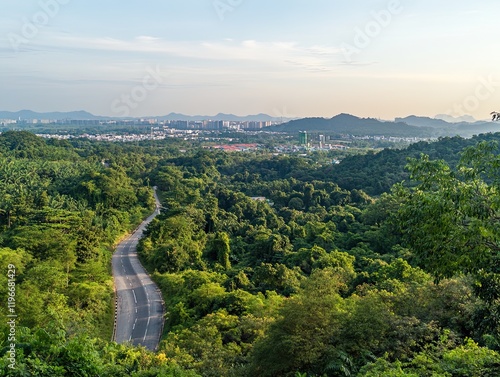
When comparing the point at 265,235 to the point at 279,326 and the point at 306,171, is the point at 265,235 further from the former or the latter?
the point at 306,171

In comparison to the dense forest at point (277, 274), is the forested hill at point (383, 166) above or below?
above

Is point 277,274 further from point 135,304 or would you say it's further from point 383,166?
point 383,166

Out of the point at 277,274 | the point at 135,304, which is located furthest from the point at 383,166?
the point at 135,304

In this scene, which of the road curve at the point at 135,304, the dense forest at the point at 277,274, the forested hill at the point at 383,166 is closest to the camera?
the dense forest at the point at 277,274

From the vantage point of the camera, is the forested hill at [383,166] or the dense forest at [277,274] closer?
the dense forest at [277,274]

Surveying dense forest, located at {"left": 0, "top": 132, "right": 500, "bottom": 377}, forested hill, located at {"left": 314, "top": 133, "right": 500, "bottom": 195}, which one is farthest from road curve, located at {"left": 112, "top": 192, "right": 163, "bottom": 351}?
forested hill, located at {"left": 314, "top": 133, "right": 500, "bottom": 195}

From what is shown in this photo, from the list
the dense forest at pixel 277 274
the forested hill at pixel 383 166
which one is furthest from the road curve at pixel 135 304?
the forested hill at pixel 383 166

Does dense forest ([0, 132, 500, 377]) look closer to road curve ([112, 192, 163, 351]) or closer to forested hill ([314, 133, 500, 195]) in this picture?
forested hill ([314, 133, 500, 195])

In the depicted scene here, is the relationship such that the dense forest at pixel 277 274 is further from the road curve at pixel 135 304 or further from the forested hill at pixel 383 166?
the road curve at pixel 135 304
